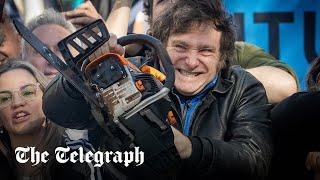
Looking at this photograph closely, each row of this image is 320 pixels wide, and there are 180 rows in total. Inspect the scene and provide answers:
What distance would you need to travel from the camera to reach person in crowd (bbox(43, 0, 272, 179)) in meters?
1.78

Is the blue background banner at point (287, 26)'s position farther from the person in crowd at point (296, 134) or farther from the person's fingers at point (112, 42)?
the person's fingers at point (112, 42)

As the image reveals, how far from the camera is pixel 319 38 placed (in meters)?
2.61

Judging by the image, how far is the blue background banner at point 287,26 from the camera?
2605mm

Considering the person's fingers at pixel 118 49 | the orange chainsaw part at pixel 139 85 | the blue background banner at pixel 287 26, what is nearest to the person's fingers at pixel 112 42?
the person's fingers at pixel 118 49

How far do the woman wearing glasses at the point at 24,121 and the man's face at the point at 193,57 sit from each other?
1.27 ft

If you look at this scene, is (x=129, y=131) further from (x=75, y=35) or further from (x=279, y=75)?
(x=279, y=75)

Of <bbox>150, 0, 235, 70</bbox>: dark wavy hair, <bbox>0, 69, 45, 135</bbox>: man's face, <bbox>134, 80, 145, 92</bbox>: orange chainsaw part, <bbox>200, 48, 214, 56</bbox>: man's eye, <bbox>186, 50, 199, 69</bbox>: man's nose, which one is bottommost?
<bbox>0, 69, 45, 135</bbox>: man's face

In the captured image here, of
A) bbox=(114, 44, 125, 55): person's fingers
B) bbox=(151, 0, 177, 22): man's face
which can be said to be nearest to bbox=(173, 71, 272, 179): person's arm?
bbox=(114, 44, 125, 55): person's fingers

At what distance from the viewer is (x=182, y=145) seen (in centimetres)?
158

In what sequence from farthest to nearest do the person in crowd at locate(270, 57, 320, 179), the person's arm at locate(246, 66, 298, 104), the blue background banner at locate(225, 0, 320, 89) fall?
the blue background banner at locate(225, 0, 320, 89) < the person's arm at locate(246, 66, 298, 104) < the person in crowd at locate(270, 57, 320, 179)

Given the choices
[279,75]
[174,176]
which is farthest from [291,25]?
[174,176]

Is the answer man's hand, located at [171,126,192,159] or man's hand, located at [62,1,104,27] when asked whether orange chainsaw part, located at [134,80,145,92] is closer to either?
man's hand, located at [171,126,192,159]

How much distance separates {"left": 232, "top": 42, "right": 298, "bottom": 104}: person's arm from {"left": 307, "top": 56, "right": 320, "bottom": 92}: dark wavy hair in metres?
0.11

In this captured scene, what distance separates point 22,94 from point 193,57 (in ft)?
1.70
